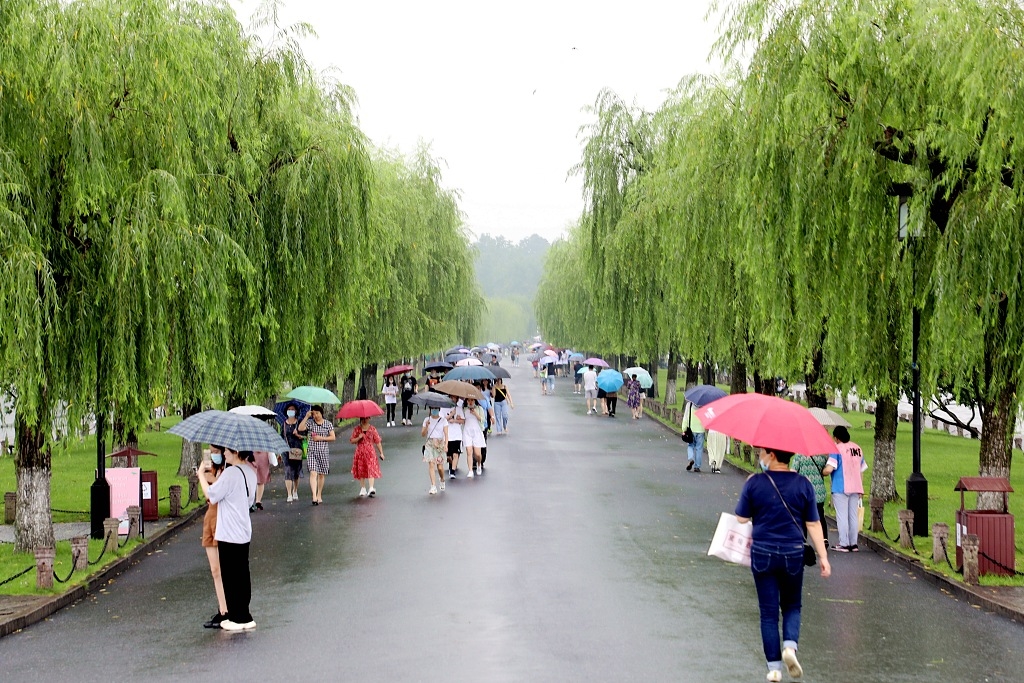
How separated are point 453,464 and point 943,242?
1153 centimetres

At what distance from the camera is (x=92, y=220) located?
13.6 m

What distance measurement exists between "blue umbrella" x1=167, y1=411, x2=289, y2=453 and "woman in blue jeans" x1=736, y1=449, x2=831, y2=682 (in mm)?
4938

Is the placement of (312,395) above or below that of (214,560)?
above

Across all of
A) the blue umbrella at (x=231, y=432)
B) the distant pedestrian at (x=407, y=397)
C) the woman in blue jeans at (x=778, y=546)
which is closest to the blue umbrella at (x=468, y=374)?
the distant pedestrian at (x=407, y=397)

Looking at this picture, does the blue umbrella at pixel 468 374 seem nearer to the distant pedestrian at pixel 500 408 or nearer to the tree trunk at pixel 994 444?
the distant pedestrian at pixel 500 408

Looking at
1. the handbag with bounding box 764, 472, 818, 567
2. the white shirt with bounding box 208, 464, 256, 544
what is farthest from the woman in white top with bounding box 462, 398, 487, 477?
the handbag with bounding box 764, 472, 818, 567

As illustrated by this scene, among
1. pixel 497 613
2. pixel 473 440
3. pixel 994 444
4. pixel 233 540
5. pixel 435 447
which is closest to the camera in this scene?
pixel 233 540

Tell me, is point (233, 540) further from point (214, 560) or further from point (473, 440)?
point (473, 440)

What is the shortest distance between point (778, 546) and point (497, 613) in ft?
11.0

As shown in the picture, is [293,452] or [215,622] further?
[293,452]

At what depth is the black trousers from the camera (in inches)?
395

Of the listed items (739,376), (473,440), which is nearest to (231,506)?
(473,440)

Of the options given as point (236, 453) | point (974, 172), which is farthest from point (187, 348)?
point (974, 172)

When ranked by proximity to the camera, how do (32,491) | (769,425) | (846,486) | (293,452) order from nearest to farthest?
(769,425) → (32,491) → (846,486) → (293,452)
